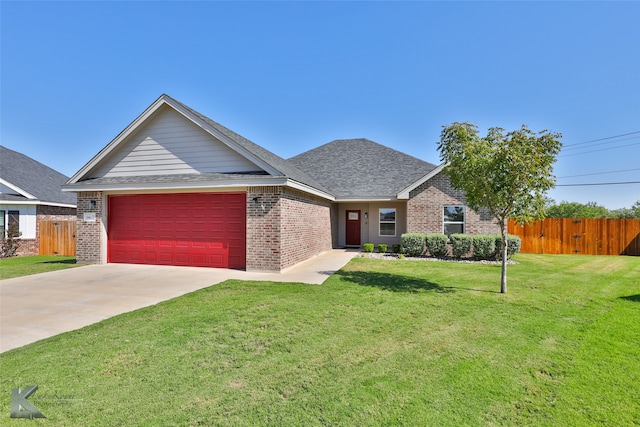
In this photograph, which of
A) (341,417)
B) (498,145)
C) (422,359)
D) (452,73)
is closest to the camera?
(341,417)

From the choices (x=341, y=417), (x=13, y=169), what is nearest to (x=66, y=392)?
(x=341, y=417)

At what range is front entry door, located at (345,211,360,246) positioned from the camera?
1803cm

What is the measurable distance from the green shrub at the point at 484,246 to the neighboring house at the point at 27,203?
22.4 m

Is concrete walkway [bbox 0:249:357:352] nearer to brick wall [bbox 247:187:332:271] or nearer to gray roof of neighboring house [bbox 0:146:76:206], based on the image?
brick wall [bbox 247:187:332:271]

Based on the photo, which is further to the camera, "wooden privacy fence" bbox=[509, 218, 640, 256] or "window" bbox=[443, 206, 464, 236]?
"wooden privacy fence" bbox=[509, 218, 640, 256]

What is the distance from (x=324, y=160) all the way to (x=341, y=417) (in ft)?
63.1

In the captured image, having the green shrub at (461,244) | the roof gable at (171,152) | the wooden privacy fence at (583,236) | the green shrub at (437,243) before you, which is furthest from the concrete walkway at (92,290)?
the wooden privacy fence at (583,236)

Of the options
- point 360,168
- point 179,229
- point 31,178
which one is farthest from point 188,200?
point 31,178

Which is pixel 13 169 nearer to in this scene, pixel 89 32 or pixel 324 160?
pixel 89 32

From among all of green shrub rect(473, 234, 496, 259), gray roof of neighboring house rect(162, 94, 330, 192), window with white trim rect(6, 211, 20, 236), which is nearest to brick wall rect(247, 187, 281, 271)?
gray roof of neighboring house rect(162, 94, 330, 192)

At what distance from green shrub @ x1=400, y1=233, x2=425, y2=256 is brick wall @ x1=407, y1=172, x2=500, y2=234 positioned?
1248mm

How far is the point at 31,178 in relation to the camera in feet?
59.7

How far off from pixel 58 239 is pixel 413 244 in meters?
18.6

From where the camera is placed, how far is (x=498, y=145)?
7316 mm
